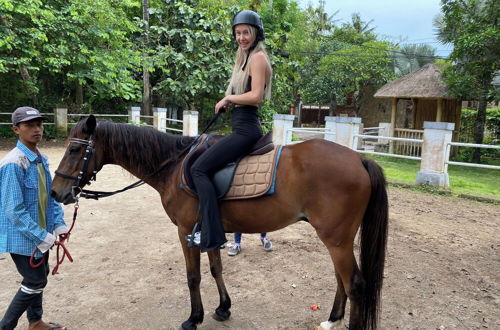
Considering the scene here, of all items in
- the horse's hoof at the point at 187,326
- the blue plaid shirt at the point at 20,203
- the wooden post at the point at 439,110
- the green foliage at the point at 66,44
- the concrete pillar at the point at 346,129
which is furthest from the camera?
the wooden post at the point at 439,110

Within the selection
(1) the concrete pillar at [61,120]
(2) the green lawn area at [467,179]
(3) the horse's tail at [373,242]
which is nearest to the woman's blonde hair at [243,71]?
(3) the horse's tail at [373,242]

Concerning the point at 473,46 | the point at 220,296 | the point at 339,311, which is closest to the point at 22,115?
the point at 220,296

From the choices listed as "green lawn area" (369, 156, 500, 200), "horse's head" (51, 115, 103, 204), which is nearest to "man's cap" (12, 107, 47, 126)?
"horse's head" (51, 115, 103, 204)

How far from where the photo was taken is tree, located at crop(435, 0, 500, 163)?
35.4 ft

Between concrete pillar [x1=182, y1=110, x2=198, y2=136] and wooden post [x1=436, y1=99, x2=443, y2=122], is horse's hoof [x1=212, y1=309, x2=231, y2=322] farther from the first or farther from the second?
wooden post [x1=436, y1=99, x2=443, y2=122]

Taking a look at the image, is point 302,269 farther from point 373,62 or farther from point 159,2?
point 373,62

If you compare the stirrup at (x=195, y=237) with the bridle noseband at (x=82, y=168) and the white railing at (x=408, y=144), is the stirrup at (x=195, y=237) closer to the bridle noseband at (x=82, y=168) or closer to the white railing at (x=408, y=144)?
the bridle noseband at (x=82, y=168)

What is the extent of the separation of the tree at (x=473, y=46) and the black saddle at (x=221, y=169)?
10770 mm

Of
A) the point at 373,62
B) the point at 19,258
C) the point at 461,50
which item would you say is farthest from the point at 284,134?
the point at 373,62

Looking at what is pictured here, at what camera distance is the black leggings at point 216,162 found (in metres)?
2.66

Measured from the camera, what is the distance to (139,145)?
294cm

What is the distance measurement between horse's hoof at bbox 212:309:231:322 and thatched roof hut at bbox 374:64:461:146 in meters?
13.0

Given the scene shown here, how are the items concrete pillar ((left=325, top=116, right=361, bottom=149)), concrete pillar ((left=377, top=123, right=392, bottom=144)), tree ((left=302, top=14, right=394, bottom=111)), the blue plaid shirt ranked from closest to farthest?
the blue plaid shirt
concrete pillar ((left=325, top=116, right=361, bottom=149))
concrete pillar ((left=377, top=123, right=392, bottom=144))
tree ((left=302, top=14, right=394, bottom=111))

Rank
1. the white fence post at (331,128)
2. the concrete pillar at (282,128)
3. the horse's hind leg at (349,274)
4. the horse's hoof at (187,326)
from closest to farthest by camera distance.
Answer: the horse's hind leg at (349,274) → the horse's hoof at (187,326) → the white fence post at (331,128) → the concrete pillar at (282,128)
